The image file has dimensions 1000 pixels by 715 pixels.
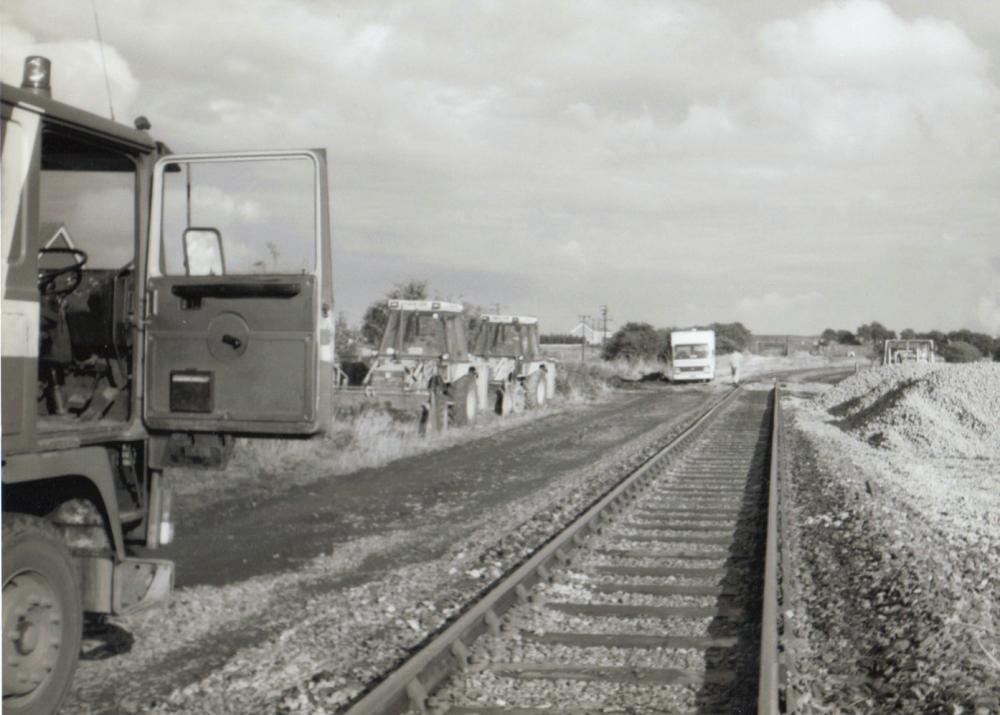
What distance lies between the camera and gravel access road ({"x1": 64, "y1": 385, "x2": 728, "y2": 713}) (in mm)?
5805

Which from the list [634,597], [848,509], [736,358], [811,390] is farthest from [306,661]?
[736,358]

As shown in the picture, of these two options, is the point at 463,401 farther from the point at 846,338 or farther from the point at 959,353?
the point at 846,338

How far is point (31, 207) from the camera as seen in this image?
4.60 metres

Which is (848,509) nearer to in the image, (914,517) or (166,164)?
(914,517)

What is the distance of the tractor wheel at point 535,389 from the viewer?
30109 millimetres

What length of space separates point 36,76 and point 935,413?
846 inches

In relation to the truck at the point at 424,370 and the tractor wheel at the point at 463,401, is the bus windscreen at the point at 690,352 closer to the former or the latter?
the truck at the point at 424,370

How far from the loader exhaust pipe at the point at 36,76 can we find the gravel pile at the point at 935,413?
18437mm

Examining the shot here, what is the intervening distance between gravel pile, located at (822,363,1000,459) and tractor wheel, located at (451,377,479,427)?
28.7 feet

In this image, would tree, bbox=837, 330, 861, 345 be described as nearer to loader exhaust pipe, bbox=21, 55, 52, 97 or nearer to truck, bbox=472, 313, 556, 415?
truck, bbox=472, 313, 556, 415

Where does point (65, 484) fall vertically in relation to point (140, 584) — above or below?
above

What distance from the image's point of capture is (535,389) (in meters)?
30.6

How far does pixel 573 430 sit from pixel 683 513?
12902 millimetres

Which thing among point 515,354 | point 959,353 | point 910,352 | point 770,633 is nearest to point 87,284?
point 770,633
